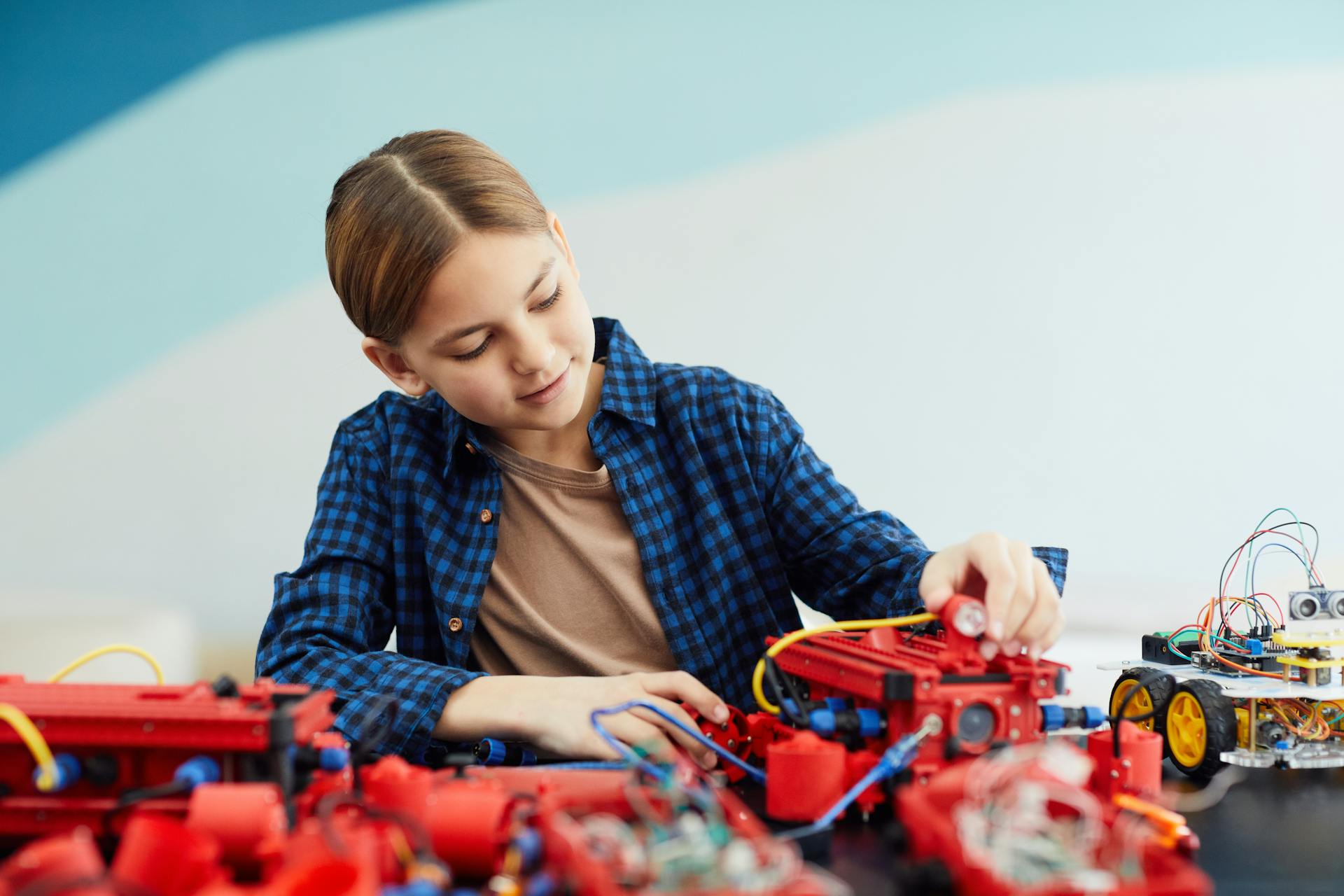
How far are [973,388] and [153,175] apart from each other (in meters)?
1.76

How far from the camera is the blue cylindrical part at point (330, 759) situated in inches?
24.9

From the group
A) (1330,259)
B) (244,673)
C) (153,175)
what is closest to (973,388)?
(1330,259)

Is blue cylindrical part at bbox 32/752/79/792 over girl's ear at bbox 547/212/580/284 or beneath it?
beneath

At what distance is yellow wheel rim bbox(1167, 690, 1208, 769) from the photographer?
0.84 meters

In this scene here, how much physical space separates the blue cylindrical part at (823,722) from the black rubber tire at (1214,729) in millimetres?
348

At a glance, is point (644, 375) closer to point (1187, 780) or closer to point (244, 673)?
point (1187, 780)

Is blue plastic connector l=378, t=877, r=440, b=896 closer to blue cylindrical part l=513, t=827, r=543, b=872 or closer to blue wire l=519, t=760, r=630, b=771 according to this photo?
blue cylindrical part l=513, t=827, r=543, b=872

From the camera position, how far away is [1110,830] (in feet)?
1.80

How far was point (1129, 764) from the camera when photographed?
26.6 inches

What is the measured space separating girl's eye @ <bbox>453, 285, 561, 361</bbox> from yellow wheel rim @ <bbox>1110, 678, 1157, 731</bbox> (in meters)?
0.66

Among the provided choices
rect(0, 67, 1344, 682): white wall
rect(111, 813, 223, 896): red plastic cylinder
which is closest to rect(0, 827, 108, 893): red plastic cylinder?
rect(111, 813, 223, 896): red plastic cylinder

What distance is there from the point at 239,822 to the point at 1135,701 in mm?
776

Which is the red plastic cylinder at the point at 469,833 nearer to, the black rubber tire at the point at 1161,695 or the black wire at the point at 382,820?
the black wire at the point at 382,820

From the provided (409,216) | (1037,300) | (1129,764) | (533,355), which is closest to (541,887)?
(1129,764)
